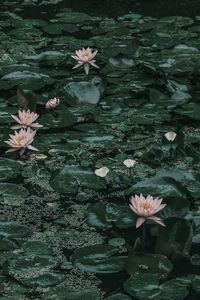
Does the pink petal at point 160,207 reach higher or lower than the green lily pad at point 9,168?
higher

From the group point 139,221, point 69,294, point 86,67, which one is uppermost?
point 86,67

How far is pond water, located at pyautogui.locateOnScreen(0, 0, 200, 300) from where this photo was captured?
1.92 m

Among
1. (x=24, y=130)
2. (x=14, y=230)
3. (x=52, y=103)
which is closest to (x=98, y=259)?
(x=14, y=230)

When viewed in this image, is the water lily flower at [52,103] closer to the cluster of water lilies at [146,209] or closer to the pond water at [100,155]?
the pond water at [100,155]

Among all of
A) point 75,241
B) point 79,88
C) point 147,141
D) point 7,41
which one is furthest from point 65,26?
point 75,241

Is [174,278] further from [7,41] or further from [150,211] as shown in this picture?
[7,41]

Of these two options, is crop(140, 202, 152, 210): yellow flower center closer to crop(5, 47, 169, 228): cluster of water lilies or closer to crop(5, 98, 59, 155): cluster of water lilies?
crop(5, 47, 169, 228): cluster of water lilies

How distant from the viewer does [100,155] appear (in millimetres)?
2479

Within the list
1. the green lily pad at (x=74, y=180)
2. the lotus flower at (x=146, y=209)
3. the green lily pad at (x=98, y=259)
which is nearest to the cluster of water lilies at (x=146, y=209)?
the lotus flower at (x=146, y=209)

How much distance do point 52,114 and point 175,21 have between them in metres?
1.12

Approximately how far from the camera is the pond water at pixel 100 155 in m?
1.92

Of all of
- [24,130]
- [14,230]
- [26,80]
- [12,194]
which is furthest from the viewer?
[26,80]

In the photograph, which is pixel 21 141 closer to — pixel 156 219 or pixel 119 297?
pixel 156 219

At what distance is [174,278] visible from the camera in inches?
74.5
